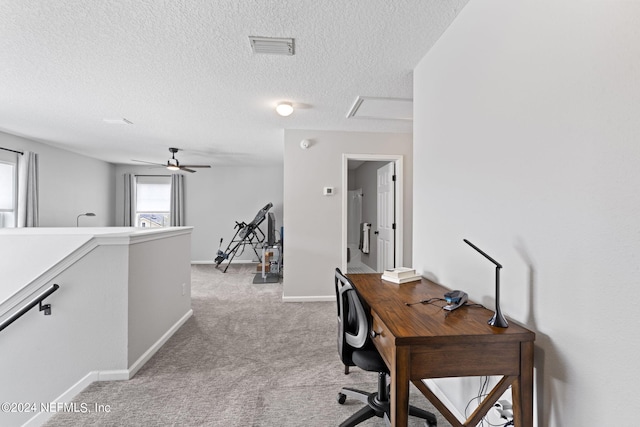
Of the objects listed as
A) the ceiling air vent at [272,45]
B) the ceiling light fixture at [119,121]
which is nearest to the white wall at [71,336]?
the ceiling air vent at [272,45]

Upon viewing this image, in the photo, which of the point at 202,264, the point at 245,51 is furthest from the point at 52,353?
the point at 202,264

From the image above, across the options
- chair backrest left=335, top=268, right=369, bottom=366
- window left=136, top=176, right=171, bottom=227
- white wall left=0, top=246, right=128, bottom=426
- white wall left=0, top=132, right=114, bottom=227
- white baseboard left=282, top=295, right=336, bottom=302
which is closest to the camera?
chair backrest left=335, top=268, right=369, bottom=366

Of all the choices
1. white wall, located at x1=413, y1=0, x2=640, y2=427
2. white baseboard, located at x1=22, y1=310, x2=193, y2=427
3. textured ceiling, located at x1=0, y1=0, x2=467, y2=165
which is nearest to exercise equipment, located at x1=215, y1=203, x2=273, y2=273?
textured ceiling, located at x1=0, y1=0, x2=467, y2=165

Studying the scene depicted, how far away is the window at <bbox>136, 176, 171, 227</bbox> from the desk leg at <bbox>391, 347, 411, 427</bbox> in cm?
742

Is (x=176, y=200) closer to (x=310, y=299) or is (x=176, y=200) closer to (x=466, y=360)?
(x=310, y=299)

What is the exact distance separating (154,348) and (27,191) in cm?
409

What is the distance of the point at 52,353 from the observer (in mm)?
1973

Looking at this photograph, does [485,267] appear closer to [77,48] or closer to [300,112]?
[300,112]

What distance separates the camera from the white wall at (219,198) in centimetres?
723

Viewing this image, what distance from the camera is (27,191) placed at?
4512 mm

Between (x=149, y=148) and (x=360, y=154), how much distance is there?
4.03 meters

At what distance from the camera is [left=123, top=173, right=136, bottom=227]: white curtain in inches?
279

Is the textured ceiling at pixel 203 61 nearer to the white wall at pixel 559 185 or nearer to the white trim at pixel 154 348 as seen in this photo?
the white wall at pixel 559 185

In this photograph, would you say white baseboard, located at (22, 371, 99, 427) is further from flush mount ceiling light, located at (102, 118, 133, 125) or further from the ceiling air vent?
flush mount ceiling light, located at (102, 118, 133, 125)
